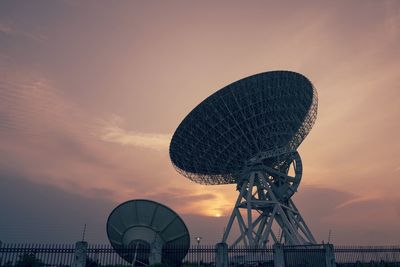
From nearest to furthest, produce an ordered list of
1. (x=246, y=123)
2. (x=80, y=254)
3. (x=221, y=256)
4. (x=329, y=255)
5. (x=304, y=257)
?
(x=80, y=254) < (x=221, y=256) < (x=304, y=257) < (x=329, y=255) < (x=246, y=123)

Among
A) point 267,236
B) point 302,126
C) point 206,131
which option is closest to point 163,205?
point 206,131

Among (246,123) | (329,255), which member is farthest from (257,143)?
(329,255)

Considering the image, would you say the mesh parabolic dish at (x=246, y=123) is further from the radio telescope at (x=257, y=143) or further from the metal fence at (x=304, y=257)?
the metal fence at (x=304, y=257)

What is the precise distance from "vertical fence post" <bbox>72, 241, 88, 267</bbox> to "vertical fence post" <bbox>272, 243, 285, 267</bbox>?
54.4 ft

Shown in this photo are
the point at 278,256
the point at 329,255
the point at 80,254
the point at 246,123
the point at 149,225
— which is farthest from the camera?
the point at 246,123

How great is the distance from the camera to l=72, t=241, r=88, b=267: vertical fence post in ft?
83.5

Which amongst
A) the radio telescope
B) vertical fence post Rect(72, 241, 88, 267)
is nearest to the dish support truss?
the radio telescope

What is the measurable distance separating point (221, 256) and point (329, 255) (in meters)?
12.3

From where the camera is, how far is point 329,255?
34.2 m

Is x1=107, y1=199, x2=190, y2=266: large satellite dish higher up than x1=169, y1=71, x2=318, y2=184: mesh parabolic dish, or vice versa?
x1=169, y1=71, x2=318, y2=184: mesh parabolic dish

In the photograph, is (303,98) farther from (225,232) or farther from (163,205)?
(163,205)

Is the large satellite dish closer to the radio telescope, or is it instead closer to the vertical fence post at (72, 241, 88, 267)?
the vertical fence post at (72, 241, 88, 267)

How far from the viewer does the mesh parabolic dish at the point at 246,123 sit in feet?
156

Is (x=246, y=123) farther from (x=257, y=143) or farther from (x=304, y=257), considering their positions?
(x=304, y=257)
